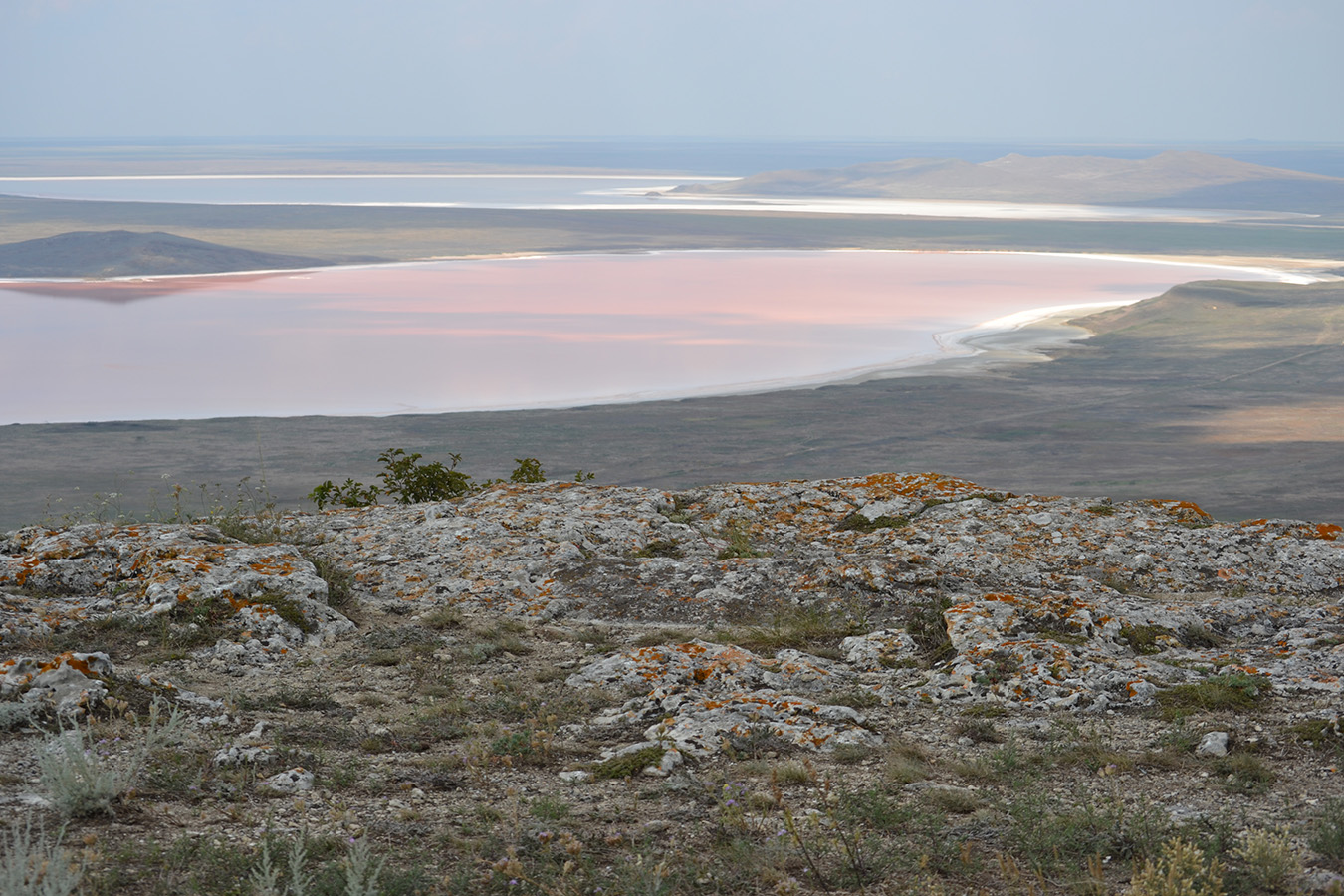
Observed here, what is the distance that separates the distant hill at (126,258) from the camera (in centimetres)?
9500

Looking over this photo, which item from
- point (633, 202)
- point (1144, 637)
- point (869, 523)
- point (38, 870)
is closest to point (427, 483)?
point (869, 523)

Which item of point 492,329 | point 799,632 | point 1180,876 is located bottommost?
point 492,329

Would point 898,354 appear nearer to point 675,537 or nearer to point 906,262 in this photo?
point 906,262

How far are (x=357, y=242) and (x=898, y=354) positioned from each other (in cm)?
7369

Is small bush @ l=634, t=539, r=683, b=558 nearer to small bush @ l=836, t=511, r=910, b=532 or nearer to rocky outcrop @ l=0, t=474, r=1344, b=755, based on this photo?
rocky outcrop @ l=0, t=474, r=1344, b=755

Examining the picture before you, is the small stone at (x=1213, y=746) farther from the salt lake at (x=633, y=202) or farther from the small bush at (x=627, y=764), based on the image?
the salt lake at (x=633, y=202)

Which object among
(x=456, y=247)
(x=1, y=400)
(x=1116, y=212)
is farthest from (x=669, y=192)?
(x=1, y=400)

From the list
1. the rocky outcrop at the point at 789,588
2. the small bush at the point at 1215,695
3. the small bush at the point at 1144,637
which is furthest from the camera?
the small bush at the point at 1144,637

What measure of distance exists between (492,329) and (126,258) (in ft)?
157

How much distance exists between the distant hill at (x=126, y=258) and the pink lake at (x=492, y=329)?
6129 millimetres

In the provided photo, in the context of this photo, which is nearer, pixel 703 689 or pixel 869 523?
pixel 703 689

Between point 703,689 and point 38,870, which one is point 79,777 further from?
point 703,689

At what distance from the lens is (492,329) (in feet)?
224

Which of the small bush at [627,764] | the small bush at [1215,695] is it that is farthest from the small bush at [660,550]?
the small bush at [1215,695]
